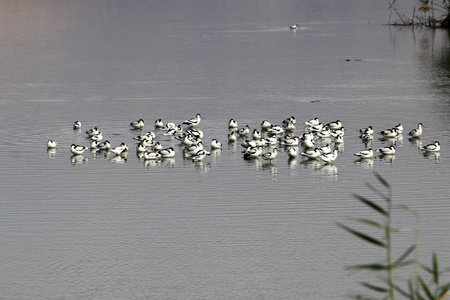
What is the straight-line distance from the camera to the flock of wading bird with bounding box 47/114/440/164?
101ft

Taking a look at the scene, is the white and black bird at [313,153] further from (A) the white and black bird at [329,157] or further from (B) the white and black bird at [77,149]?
(B) the white and black bird at [77,149]

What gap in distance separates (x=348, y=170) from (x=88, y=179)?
752cm

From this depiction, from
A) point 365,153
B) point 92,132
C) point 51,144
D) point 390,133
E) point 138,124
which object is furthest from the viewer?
point 138,124

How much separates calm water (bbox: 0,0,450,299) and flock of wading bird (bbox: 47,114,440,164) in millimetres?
331

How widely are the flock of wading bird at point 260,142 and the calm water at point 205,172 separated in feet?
1.09

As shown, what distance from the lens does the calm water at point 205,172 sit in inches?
789

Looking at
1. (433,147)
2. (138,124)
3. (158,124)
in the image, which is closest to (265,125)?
(158,124)

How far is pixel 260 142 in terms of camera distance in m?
31.9

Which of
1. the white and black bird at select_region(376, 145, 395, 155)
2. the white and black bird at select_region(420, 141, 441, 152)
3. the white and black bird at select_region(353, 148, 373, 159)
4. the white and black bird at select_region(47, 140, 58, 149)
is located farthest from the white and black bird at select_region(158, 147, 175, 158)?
the white and black bird at select_region(420, 141, 441, 152)

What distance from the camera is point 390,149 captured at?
30.8 meters

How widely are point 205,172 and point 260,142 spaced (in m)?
3.38

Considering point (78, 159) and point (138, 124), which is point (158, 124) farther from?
point (78, 159)

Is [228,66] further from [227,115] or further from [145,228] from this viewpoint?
[145,228]

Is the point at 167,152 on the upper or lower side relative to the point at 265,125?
lower
